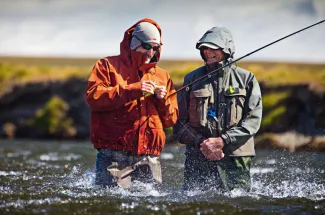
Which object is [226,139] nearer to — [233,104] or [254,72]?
[233,104]

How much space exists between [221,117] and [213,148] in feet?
1.23

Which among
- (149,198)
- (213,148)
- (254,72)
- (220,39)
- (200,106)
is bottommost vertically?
(149,198)

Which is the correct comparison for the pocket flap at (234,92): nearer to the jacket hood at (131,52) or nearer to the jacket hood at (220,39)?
the jacket hood at (220,39)

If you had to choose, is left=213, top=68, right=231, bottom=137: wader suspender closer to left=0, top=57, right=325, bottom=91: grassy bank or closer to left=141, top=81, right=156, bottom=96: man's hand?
left=141, top=81, right=156, bottom=96: man's hand

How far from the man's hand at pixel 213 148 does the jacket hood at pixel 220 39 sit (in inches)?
37.3

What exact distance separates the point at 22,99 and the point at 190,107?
2074cm

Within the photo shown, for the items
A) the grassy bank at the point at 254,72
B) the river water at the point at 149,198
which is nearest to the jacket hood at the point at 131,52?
the river water at the point at 149,198

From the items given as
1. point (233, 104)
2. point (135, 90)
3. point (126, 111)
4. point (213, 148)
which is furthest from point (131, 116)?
point (233, 104)

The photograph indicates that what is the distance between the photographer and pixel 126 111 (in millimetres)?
6324

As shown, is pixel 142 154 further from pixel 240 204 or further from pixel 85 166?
pixel 85 166

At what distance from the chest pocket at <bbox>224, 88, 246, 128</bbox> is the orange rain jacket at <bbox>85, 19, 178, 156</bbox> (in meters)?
0.61

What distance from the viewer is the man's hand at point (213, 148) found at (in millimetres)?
6543

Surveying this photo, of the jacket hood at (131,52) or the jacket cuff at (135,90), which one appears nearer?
the jacket cuff at (135,90)

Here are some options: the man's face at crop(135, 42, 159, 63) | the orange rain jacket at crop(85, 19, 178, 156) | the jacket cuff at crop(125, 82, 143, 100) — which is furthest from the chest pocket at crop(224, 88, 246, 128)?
the jacket cuff at crop(125, 82, 143, 100)
